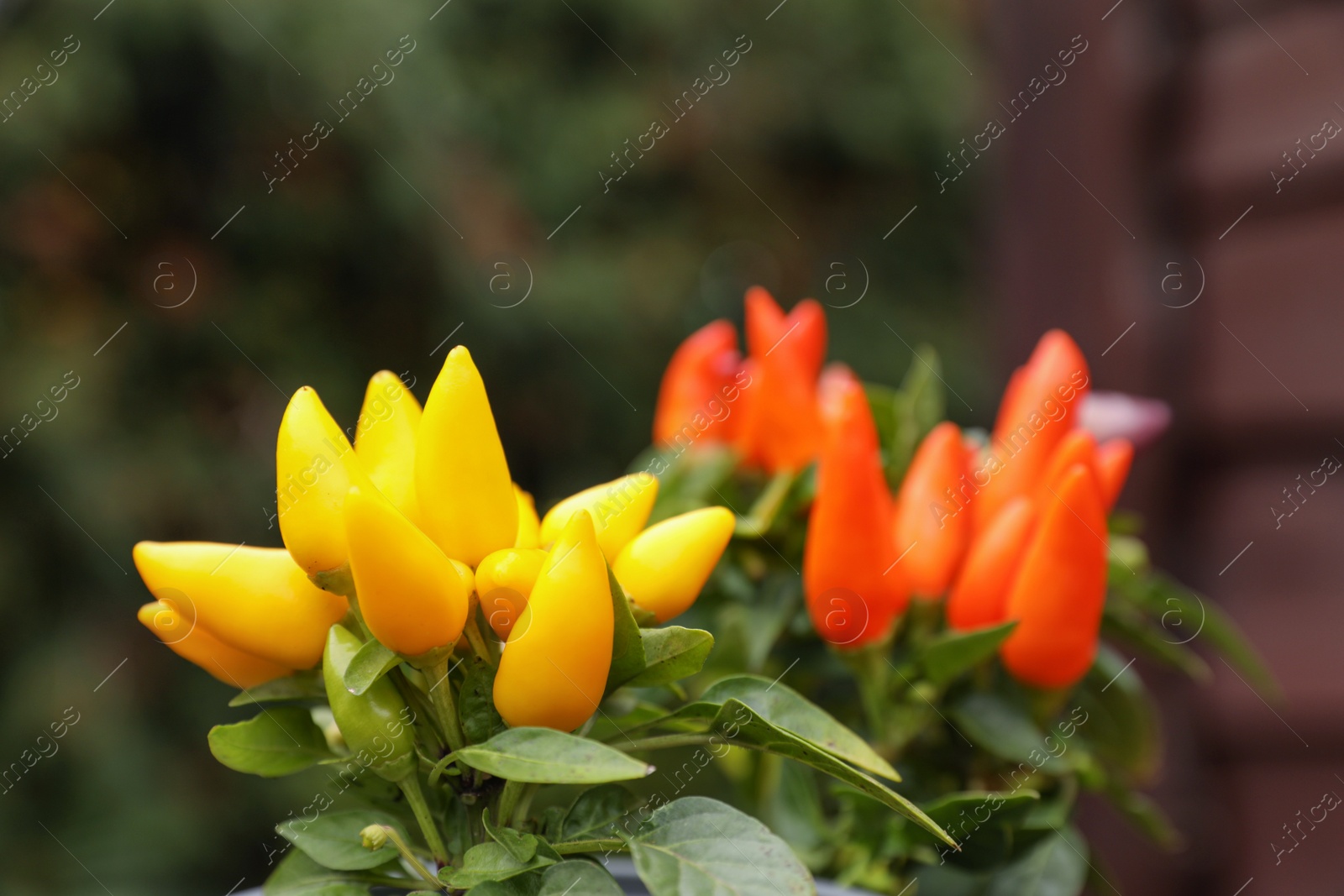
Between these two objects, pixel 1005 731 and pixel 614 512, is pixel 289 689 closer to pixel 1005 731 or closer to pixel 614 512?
pixel 614 512

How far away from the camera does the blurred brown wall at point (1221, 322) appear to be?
35.0 inches

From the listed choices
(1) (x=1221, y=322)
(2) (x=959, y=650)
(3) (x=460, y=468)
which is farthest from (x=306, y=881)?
(1) (x=1221, y=322)

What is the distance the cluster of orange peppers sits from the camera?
0.34 meters

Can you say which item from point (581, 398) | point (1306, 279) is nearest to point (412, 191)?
point (581, 398)

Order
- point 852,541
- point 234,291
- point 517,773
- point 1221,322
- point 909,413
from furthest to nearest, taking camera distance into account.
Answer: point 234,291 → point 1221,322 → point 909,413 → point 852,541 → point 517,773

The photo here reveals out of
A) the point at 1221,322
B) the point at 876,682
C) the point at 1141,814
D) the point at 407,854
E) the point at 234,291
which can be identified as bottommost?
the point at 1221,322

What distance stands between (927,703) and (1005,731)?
0.03 m

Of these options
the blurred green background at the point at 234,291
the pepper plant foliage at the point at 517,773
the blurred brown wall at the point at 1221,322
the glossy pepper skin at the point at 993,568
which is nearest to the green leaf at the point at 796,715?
the pepper plant foliage at the point at 517,773

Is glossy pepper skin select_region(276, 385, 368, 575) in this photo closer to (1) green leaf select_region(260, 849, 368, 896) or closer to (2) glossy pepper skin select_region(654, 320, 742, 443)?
(1) green leaf select_region(260, 849, 368, 896)

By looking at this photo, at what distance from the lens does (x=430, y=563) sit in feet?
0.83

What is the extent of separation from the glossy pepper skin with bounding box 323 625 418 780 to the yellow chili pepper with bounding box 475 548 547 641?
33mm

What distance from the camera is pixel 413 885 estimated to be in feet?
0.96

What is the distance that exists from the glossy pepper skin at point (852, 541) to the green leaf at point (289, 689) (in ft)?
0.55

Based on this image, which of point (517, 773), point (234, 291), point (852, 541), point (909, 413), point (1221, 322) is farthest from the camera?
point (234, 291)
